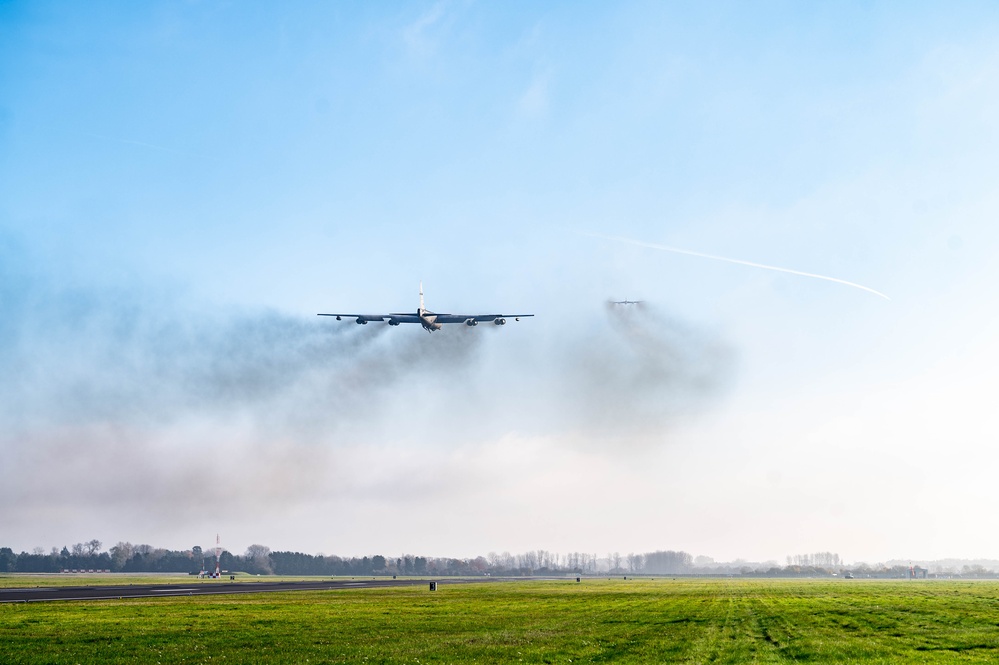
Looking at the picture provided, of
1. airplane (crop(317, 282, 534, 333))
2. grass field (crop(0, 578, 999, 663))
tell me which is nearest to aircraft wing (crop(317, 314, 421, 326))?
airplane (crop(317, 282, 534, 333))

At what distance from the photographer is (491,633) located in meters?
39.8

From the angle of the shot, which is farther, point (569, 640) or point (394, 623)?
point (394, 623)

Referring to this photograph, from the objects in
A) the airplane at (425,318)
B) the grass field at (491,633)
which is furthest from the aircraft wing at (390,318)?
the grass field at (491,633)

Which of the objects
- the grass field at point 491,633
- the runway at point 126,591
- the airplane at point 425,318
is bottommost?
the runway at point 126,591

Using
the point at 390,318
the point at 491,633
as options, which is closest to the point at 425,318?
the point at 390,318

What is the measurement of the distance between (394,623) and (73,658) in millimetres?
19813

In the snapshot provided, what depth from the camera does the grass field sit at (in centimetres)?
3100

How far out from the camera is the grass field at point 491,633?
102ft

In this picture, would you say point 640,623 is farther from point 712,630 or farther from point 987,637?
point 987,637

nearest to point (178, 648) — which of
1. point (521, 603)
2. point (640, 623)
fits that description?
point (640, 623)

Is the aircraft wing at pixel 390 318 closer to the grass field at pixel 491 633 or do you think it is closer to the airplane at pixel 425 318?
the airplane at pixel 425 318

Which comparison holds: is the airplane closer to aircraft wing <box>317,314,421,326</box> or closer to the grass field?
aircraft wing <box>317,314,421,326</box>

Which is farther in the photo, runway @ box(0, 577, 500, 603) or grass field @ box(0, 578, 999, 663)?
runway @ box(0, 577, 500, 603)

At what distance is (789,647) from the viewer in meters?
34.3
